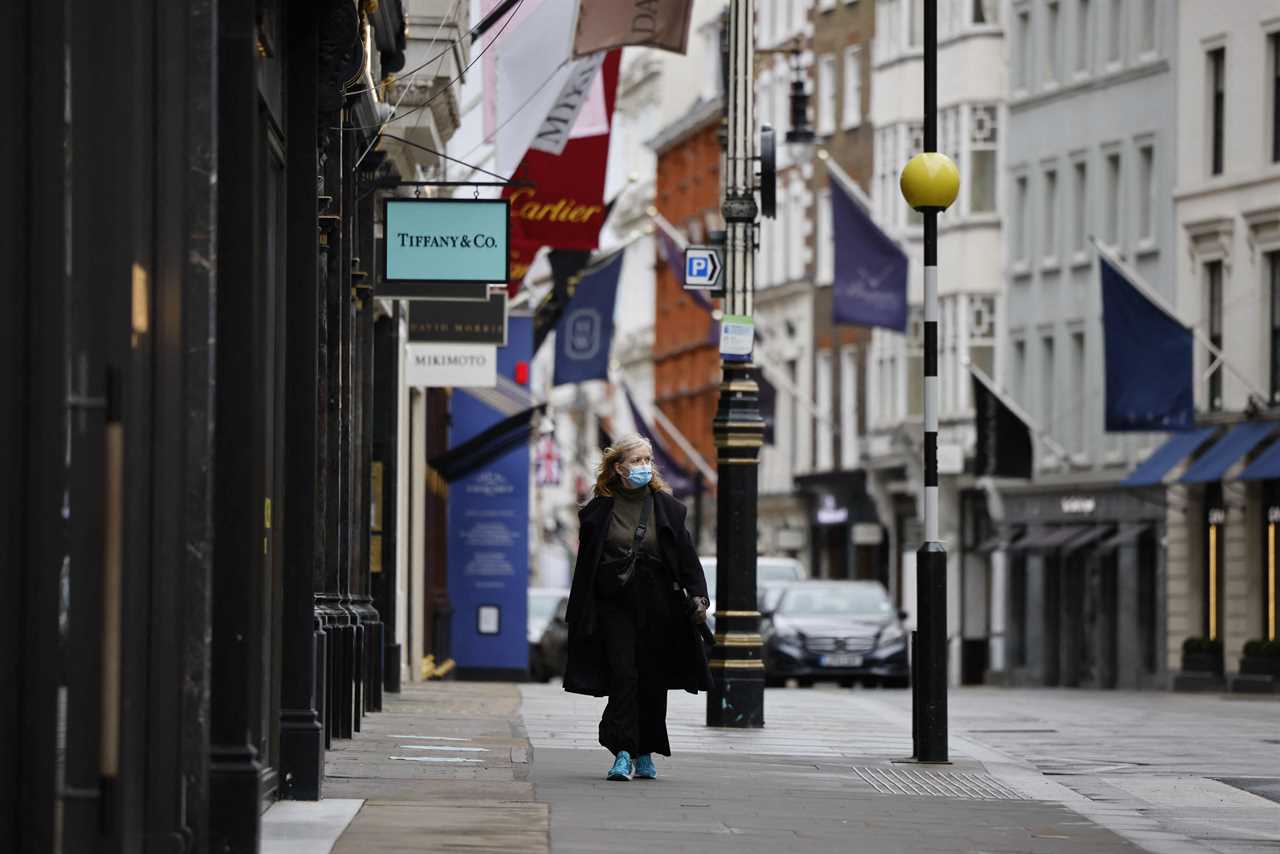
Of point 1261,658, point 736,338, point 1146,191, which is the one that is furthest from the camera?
point 1146,191

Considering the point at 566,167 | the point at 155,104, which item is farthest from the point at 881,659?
the point at 155,104

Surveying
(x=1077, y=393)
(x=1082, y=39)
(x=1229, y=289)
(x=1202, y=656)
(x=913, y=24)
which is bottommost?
(x=1202, y=656)

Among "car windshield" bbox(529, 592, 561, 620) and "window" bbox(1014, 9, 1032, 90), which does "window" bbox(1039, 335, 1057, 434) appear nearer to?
"window" bbox(1014, 9, 1032, 90)

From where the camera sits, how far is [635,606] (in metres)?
15.5

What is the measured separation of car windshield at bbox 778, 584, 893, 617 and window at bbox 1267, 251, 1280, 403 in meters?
9.70

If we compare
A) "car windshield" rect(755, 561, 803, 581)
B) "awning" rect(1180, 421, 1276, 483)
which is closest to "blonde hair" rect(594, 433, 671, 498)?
"car windshield" rect(755, 561, 803, 581)

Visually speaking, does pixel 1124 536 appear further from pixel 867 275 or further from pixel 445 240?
pixel 445 240

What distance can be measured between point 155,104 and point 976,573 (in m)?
55.8

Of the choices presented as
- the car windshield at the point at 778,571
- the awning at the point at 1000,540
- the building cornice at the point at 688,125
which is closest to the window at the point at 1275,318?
the car windshield at the point at 778,571

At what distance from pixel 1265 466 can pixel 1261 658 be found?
9.68 feet

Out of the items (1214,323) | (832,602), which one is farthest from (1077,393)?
(832,602)

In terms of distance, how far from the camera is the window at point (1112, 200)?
56.5 meters

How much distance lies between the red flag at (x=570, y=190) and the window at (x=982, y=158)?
34118 mm

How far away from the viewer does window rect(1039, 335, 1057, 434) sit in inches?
2365
